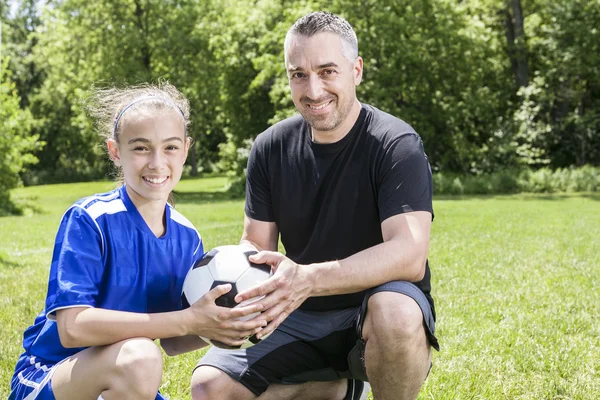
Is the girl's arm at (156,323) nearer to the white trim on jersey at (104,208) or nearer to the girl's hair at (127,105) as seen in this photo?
the white trim on jersey at (104,208)

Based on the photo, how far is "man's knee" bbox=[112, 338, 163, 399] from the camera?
2.38 m

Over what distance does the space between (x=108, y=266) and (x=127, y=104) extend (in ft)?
2.28

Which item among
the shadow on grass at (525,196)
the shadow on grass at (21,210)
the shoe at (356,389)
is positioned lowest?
the shadow on grass at (21,210)

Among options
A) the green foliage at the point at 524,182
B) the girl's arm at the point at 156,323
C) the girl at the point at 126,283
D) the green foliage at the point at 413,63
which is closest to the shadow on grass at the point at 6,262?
the girl at the point at 126,283

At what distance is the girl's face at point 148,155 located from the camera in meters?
2.73

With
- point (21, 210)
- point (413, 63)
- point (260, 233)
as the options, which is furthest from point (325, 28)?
point (413, 63)

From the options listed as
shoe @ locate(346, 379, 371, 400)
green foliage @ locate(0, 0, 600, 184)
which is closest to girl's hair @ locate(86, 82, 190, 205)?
shoe @ locate(346, 379, 371, 400)

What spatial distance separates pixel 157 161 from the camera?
8.91 ft

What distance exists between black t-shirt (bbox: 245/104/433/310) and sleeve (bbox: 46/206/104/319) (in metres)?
1.10

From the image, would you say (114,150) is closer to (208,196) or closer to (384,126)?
(384,126)

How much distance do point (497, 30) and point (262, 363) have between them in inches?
1060

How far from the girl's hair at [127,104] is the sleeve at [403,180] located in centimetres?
96

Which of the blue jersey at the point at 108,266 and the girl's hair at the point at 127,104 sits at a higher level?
the girl's hair at the point at 127,104

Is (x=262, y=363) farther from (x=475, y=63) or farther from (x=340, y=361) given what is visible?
(x=475, y=63)
